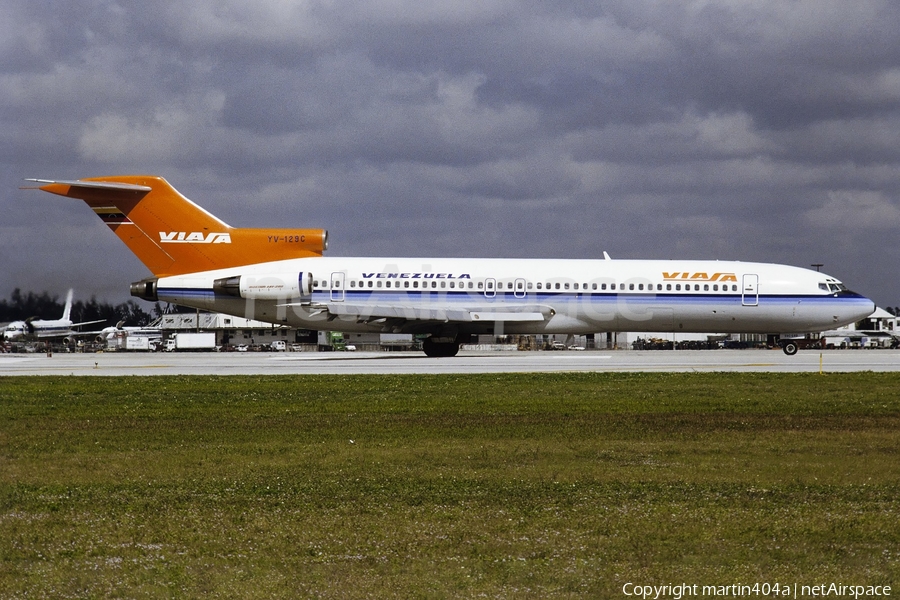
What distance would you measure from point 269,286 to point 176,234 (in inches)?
194

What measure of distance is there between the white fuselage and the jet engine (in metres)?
0.04

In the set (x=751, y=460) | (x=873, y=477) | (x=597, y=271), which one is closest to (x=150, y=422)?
(x=751, y=460)

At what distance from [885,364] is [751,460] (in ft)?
77.4

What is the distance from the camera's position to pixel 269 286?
38.0 metres

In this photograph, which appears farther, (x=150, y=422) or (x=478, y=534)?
(x=150, y=422)

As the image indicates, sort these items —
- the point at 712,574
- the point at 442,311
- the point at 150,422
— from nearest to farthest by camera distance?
the point at 712,574
the point at 150,422
the point at 442,311

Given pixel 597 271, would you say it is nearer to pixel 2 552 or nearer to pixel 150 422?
pixel 150 422

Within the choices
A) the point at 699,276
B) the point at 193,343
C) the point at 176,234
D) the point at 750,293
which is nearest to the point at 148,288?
the point at 176,234

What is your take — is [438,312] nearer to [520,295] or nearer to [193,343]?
[520,295]

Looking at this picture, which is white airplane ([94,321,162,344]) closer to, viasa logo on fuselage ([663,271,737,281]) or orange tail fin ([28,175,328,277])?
orange tail fin ([28,175,328,277])

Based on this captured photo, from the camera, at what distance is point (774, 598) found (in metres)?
6.72

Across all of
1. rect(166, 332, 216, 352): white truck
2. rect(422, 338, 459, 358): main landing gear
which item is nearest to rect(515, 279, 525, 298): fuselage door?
rect(422, 338, 459, 358): main landing gear

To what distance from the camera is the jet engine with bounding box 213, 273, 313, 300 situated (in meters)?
38.0

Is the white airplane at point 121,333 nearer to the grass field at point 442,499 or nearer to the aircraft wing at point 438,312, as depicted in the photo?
the aircraft wing at point 438,312
